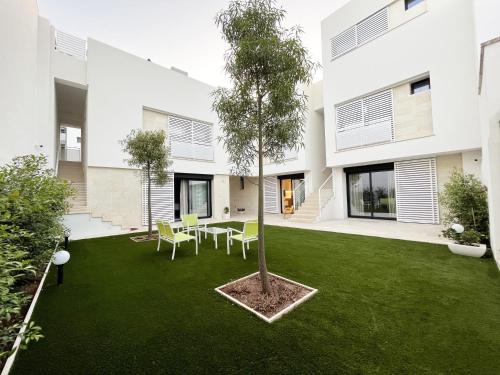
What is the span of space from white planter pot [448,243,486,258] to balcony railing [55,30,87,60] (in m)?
14.6

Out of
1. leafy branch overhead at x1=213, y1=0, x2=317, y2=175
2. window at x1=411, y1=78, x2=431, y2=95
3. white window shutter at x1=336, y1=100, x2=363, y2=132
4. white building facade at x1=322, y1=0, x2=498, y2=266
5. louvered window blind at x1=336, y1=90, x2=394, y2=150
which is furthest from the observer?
white window shutter at x1=336, y1=100, x2=363, y2=132

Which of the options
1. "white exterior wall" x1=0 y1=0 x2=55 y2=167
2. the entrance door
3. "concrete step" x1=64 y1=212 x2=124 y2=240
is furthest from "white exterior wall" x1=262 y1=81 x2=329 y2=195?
"white exterior wall" x1=0 y1=0 x2=55 y2=167

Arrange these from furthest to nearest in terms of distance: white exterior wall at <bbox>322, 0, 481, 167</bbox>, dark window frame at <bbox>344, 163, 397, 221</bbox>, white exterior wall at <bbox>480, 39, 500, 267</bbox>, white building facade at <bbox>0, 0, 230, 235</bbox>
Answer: dark window frame at <bbox>344, 163, 397, 221</bbox> → white exterior wall at <bbox>322, 0, 481, 167</bbox> → white building facade at <bbox>0, 0, 230, 235</bbox> → white exterior wall at <bbox>480, 39, 500, 267</bbox>

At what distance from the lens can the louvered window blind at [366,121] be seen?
929 centimetres

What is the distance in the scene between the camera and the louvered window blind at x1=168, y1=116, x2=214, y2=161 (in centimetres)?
1157

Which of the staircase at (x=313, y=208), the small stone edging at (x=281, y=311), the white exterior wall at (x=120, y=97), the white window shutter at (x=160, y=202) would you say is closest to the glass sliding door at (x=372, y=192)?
the staircase at (x=313, y=208)

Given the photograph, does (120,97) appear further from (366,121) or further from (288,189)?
(366,121)

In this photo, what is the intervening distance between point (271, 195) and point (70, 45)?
13.1m

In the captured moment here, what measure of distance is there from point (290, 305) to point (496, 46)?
18.1 feet

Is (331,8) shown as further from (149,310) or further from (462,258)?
(149,310)

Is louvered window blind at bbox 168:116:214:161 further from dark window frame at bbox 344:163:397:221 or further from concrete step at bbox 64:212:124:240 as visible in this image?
dark window frame at bbox 344:163:397:221

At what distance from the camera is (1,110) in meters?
3.81

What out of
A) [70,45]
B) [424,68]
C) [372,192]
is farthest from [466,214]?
[70,45]

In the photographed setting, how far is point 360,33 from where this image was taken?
10.1 metres
